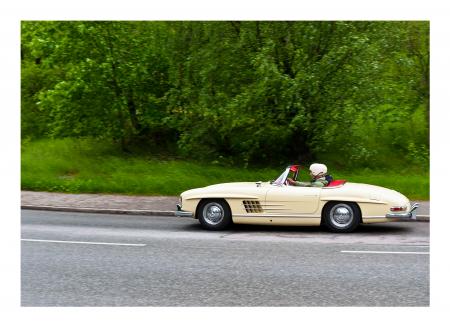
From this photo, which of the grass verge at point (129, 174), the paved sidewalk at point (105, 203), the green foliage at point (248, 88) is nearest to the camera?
the paved sidewalk at point (105, 203)

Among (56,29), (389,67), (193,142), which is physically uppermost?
(56,29)

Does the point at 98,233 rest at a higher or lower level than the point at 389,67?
lower

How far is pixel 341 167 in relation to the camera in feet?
61.7

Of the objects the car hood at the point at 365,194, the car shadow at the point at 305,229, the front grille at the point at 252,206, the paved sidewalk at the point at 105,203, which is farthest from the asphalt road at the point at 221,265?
the paved sidewalk at the point at 105,203

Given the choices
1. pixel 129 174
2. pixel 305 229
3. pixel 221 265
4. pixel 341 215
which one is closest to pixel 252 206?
pixel 305 229

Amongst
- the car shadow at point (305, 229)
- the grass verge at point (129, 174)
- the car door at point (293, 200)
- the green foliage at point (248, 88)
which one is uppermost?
the green foliage at point (248, 88)

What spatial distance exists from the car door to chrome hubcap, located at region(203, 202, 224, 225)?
0.98 m

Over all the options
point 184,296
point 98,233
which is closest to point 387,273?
point 184,296

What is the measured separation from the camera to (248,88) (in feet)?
58.5

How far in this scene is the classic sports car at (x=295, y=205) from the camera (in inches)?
444

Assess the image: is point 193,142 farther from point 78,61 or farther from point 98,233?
point 98,233

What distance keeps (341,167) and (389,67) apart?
338 centimetres

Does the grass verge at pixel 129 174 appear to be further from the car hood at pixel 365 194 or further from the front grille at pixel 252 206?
the front grille at pixel 252 206

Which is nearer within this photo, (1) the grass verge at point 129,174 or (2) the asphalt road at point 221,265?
(2) the asphalt road at point 221,265
